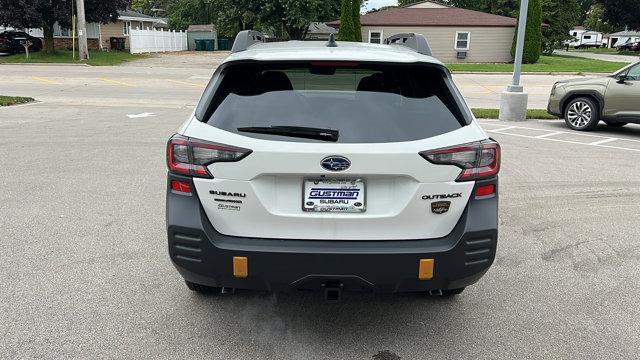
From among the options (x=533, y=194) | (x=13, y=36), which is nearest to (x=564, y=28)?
(x=13, y=36)

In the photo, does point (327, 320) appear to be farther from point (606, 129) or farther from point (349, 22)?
point (349, 22)

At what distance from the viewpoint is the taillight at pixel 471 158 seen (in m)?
3.00

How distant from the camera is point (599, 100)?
11.8 metres

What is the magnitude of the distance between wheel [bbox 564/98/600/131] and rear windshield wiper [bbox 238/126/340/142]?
10606mm

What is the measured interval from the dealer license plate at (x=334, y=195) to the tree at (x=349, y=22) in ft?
102

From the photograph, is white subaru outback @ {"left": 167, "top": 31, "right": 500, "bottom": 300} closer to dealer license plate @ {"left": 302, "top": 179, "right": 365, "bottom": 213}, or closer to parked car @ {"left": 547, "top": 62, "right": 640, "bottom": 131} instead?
dealer license plate @ {"left": 302, "top": 179, "right": 365, "bottom": 213}

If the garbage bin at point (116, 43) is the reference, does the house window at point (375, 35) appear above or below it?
above

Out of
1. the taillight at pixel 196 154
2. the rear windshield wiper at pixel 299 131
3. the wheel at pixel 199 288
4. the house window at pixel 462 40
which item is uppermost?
the house window at pixel 462 40

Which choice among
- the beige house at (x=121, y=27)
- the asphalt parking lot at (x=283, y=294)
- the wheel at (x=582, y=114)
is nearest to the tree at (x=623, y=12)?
the beige house at (x=121, y=27)

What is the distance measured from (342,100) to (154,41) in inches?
1823

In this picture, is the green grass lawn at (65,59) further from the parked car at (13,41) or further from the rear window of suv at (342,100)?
the rear window of suv at (342,100)

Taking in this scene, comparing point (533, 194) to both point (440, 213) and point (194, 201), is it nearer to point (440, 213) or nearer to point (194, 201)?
point (440, 213)

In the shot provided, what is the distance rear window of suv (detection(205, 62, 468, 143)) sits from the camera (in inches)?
120

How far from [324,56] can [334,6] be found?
120 ft
